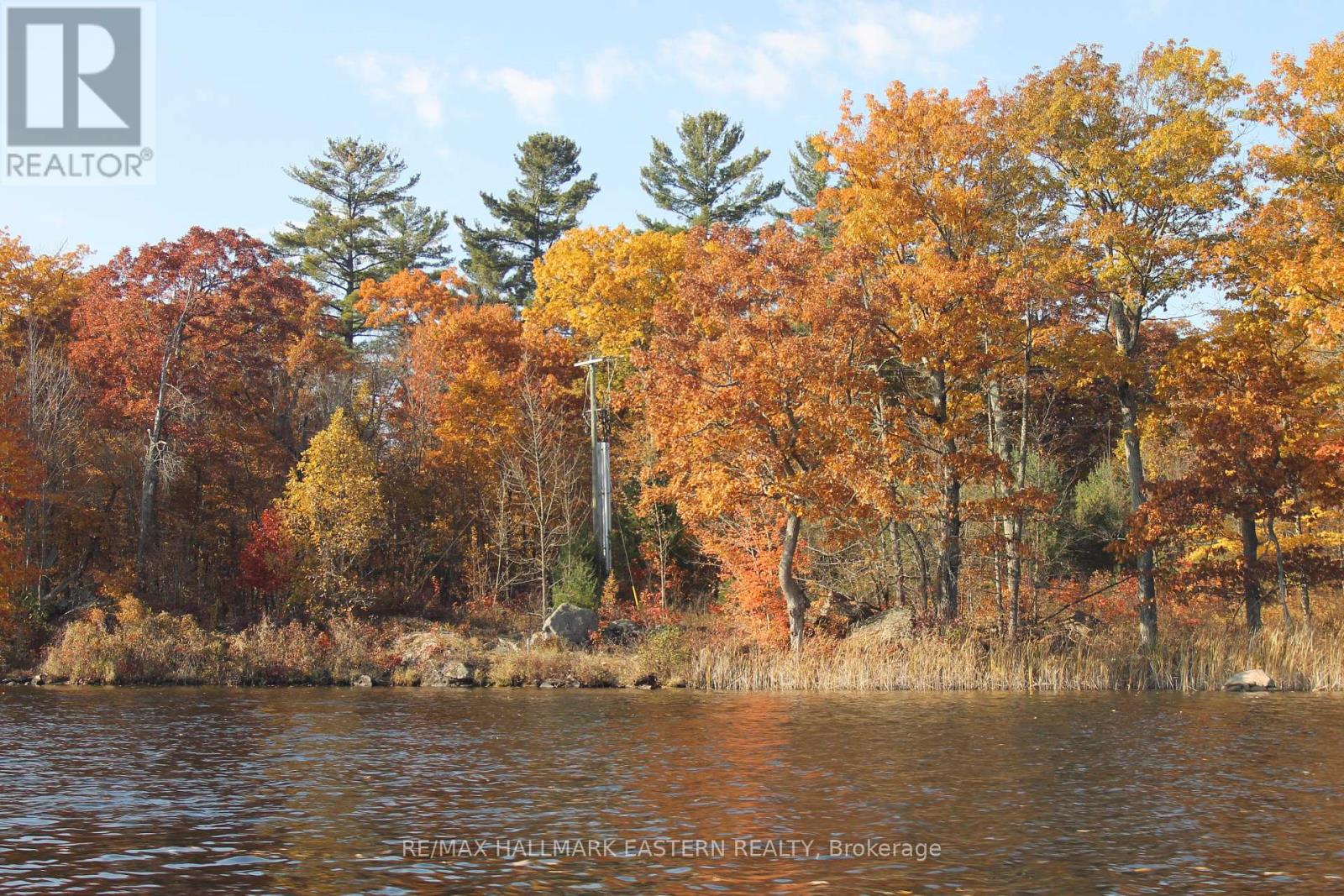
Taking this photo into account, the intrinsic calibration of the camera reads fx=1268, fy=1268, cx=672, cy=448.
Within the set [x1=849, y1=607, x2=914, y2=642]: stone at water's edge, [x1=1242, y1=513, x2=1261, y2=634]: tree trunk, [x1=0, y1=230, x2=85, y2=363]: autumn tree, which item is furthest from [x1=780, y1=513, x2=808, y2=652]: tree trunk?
[x1=0, y1=230, x2=85, y2=363]: autumn tree

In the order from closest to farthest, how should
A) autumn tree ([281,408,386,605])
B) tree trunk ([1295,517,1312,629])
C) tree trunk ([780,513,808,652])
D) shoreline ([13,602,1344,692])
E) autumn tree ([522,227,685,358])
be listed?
shoreline ([13,602,1344,692]) < tree trunk ([1295,517,1312,629]) < tree trunk ([780,513,808,652]) < autumn tree ([281,408,386,605]) < autumn tree ([522,227,685,358])

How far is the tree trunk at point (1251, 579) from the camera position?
100 ft

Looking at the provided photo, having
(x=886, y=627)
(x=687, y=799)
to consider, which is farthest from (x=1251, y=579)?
(x=687, y=799)

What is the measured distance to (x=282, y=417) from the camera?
47375mm

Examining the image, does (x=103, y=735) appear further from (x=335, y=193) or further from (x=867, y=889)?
(x=335, y=193)

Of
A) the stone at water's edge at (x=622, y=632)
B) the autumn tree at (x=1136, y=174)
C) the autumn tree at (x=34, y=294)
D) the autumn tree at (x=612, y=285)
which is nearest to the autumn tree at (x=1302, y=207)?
the autumn tree at (x=1136, y=174)

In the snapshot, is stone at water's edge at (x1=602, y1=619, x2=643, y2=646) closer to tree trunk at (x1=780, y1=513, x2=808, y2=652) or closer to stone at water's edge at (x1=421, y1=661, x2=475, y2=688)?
stone at water's edge at (x1=421, y1=661, x2=475, y2=688)

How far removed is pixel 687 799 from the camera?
14891 mm

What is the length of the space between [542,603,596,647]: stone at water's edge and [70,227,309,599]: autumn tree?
1391 cm

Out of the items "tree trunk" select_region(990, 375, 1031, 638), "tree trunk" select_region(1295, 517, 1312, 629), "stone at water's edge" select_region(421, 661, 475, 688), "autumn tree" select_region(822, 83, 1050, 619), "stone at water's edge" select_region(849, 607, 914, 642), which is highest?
"autumn tree" select_region(822, 83, 1050, 619)

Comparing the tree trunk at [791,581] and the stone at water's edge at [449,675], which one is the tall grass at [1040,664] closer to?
the tree trunk at [791,581]

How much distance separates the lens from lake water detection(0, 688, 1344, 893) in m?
11.2

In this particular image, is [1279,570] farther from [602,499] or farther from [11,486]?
[11,486]

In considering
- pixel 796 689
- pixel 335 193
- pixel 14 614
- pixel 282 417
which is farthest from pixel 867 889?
pixel 335 193
